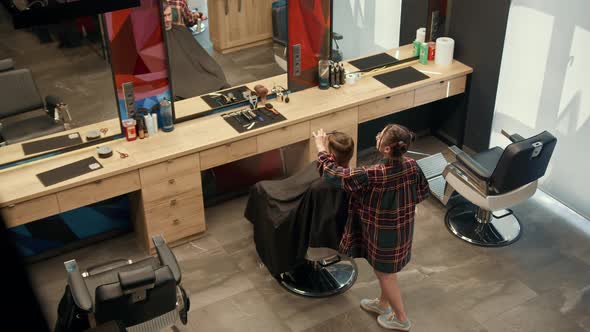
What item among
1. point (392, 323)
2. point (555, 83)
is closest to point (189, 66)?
point (392, 323)

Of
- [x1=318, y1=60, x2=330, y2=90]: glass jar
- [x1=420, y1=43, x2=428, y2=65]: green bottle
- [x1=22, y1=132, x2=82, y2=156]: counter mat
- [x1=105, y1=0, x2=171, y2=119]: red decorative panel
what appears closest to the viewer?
[x1=105, y1=0, x2=171, y2=119]: red decorative panel

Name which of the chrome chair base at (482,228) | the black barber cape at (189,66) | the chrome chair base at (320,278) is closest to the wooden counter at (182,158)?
the black barber cape at (189,66)

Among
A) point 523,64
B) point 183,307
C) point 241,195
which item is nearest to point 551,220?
point 523,64

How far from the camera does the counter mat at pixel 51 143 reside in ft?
13.7

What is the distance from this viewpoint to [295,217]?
3.85 m

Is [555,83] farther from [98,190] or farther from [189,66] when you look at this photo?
[98,190]

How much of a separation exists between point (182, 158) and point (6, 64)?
1.32 metres

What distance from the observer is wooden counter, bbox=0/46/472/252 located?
396 cm

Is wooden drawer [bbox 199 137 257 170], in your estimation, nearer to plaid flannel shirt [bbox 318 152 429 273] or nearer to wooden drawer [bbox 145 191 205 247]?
wooden drawer [bbox 145 191 205 247]

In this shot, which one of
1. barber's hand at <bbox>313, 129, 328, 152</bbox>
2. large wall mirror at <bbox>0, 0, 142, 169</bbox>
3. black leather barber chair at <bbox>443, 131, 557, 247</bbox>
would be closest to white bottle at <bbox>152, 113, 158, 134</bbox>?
large wall mirror at <bbox>0, 0, 142, 169</bbox>

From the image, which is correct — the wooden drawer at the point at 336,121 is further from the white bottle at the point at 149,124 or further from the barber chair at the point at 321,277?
the white bottle at the point at 149,124

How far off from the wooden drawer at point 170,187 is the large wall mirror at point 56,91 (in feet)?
1.59

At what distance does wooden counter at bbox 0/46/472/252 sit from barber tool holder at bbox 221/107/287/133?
→ 51 millimetres

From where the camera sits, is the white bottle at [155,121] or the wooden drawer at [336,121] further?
the wooden drawer at [336,121]
